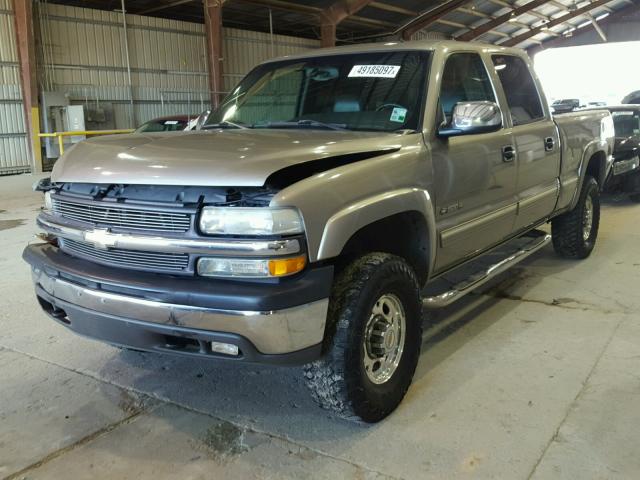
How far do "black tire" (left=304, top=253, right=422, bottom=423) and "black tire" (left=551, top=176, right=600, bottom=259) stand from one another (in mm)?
3252

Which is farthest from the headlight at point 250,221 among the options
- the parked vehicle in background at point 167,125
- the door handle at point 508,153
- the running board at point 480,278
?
the parked vehicle in background at point 167,125

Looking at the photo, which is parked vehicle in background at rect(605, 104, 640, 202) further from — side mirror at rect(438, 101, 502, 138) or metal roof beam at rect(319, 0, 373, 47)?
metal roof beam at rect(319, 0, 373, 47)

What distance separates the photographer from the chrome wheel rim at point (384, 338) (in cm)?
Answer: 283

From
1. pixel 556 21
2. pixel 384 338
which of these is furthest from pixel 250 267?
pixel 556 21

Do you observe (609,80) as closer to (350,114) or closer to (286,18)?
(286,18)

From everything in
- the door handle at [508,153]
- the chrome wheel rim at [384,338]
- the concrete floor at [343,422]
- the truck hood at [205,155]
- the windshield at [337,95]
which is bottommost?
the concrete floor at [343,422]

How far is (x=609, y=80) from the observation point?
1244 inches

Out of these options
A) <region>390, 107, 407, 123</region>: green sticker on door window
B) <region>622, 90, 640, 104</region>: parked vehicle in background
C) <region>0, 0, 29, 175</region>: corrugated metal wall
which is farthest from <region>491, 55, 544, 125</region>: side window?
<region>0, 0, 29, 175</region>: corrugated metal wall

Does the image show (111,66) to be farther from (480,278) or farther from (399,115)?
(480,278)

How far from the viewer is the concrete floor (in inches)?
101

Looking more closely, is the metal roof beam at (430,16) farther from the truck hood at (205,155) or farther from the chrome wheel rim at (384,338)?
the chrome wheel rim at (384,338)

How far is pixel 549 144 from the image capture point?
4.64 meters

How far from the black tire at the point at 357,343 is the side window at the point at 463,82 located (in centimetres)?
113

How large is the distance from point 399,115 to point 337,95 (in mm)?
492
